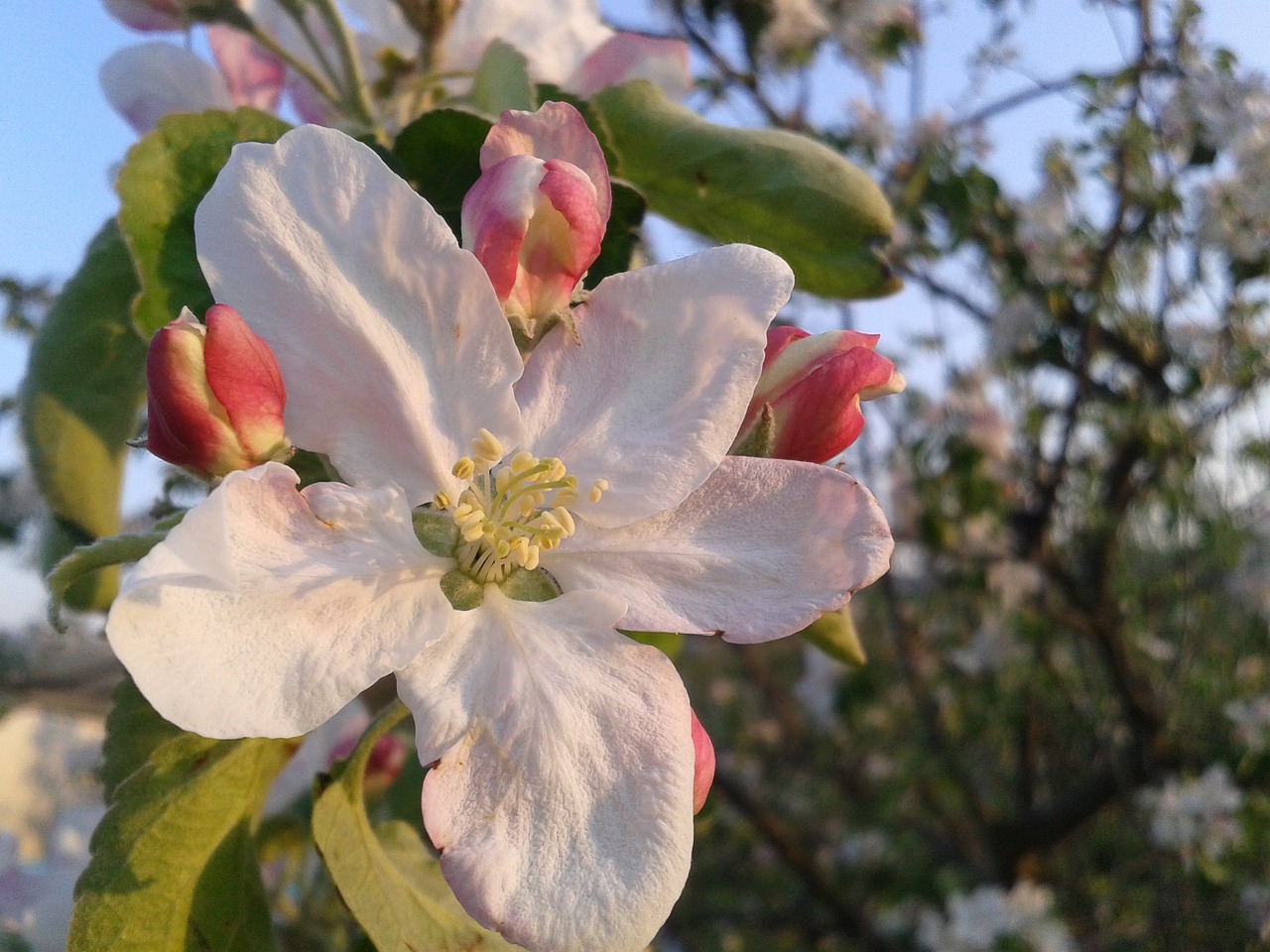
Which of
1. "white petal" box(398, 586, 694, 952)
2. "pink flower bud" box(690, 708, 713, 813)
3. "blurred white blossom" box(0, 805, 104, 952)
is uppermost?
"white petal" box(398, 586, 694, 952)

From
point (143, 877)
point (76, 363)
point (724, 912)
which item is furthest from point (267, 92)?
point (724, 912)

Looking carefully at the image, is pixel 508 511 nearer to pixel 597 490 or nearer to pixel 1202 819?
pixel 597 490

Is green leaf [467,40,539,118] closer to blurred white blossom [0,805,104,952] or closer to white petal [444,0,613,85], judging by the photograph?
white petal [444,0,613,85]

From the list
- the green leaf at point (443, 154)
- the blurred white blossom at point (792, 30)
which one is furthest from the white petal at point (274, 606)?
the blurred white blossom at point (792, 30)

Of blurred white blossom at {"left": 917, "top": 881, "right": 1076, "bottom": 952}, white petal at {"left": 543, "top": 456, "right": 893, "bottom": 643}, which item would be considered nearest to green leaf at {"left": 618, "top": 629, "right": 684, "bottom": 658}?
white petal at {"left": 543, "top": 456, "right": 893, "bottom": 643}

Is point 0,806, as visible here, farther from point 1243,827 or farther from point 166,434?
point 166,434
